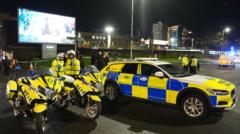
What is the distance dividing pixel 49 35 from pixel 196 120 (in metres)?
23.9

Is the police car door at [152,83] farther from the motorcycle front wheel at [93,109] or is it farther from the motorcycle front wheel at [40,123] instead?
the motorcycle front wheel at [40,123]

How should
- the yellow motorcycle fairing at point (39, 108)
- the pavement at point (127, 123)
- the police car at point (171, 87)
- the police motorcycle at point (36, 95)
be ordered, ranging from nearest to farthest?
the yellow motorcycle fairing at point (39, 108) → the police motorcycle at point (36, 95) → the pavement at point (127, 123) → the police car at point (171, 87)

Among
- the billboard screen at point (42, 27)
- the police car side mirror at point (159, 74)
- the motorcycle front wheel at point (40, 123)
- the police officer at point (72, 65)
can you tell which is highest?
the billboard screen at point (42, 27)

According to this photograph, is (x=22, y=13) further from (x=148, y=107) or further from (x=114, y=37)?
(x=114, y=37)

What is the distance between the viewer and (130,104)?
8.45m

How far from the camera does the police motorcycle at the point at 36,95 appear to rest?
5.11m

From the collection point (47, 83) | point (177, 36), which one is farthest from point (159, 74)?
point (177, 36)

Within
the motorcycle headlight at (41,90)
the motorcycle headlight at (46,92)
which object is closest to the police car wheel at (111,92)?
the motorcycle headlight at (46,92)

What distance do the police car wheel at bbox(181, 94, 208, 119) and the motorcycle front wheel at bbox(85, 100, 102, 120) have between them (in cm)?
235

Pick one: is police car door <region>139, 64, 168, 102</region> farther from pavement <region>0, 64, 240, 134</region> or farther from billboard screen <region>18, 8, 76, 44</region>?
billboard screen <region>18, 8, 76, 44</region>

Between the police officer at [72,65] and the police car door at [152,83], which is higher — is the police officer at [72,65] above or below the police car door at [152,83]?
above

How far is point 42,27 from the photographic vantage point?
26859mm

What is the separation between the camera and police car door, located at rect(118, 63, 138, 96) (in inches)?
312

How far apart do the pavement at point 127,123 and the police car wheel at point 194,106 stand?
20 cm
